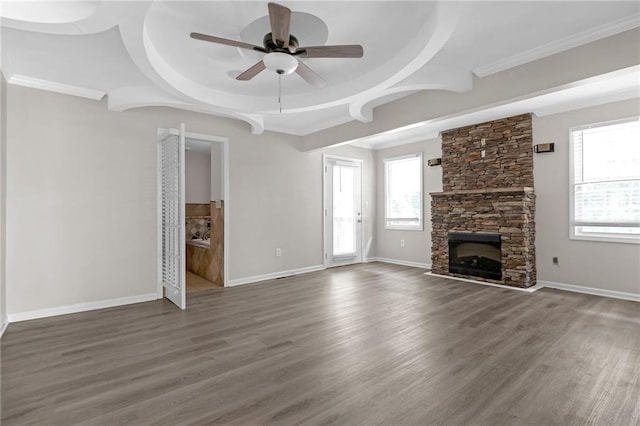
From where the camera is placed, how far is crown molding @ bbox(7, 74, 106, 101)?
3344 millimetres

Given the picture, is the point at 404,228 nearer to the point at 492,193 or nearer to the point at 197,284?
the point at 492,193

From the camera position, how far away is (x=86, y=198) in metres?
3.79

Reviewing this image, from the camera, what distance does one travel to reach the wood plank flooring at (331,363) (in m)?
1.84

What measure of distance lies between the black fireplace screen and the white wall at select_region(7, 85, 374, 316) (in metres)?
3.54

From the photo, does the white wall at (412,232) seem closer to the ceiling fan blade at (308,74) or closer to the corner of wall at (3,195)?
the ceiling fan blade at (308,74)

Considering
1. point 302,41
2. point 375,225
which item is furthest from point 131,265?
point 375,225

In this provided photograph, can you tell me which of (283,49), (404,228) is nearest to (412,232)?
(404,228)

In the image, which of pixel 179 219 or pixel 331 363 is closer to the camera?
pixel 331 363

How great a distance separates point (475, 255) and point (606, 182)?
1.96 m

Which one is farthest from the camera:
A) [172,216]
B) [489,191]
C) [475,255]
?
[475,255]

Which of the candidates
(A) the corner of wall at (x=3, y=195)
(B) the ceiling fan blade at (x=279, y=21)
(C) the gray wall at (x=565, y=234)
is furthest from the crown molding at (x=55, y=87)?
(C) the gray wall at (x=565, y=234)

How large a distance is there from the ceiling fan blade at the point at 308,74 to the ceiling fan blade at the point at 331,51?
0.19m

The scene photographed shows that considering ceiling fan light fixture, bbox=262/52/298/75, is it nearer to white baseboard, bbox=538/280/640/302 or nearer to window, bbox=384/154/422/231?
window, bbox=384/154/422/231

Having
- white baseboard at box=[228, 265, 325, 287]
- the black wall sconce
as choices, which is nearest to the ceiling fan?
white baseboard at box=[228, 265, 325, 287]
